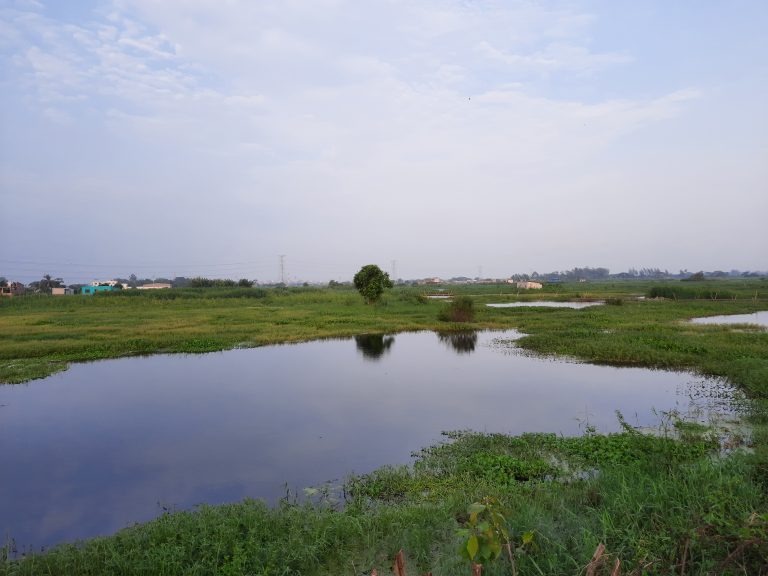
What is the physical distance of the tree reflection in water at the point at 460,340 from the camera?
57.9 ft

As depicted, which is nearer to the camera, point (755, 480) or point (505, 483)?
point (755, 480)

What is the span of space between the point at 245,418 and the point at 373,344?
10.2m

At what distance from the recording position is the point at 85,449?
25.5ft

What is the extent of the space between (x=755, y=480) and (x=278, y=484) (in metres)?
5.56

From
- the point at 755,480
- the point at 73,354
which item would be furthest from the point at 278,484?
the point at 73,354

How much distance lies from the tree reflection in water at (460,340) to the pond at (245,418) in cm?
181

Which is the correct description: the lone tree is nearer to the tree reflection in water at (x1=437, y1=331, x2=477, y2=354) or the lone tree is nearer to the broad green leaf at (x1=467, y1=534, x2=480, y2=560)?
the tree reflection in water at (x1=437, y1=331, x2=477, y2=354)

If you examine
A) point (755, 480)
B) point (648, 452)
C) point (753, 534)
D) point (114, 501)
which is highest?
point (753, 534)

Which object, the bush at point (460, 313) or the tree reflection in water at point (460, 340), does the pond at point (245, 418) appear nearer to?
the tree reflection in water at point (460, 340)

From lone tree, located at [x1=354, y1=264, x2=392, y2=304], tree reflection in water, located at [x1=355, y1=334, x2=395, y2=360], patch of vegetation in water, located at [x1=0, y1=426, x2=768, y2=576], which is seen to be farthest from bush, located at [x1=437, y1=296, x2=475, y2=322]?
patch of vegetation in water, located at [x1=0, y1=426, x2=768, y2=576]

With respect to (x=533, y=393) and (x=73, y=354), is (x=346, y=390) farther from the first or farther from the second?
(x=73, y=354)

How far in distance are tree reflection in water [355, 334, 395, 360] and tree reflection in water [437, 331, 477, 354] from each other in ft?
8.10

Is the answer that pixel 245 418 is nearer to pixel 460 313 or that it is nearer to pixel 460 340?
pixel 460 340

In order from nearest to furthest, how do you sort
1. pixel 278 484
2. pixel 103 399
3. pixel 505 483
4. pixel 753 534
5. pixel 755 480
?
pixel 753 534, pixel 755 480, pixel 505 483, pixel 278 484, pixel 103 399
